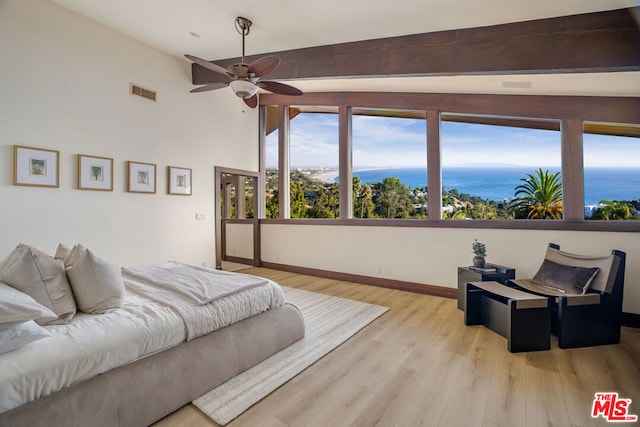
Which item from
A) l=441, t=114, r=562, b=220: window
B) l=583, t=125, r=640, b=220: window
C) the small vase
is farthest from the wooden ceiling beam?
the small vase

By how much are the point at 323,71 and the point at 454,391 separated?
142 inches

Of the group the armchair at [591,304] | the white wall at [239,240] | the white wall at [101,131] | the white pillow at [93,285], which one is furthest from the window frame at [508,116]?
the white pillow at [93,285]

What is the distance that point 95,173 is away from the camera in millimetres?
3939

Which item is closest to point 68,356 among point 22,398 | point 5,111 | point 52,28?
point 22,398

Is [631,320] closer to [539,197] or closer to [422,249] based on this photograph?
[539,197]

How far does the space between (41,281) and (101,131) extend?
9.80 ft

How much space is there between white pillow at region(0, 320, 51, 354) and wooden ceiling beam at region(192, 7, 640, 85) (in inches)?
141

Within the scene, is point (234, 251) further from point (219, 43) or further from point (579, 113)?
point (579, 113)

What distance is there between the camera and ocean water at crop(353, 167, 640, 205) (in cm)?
341

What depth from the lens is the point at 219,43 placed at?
4.14 m

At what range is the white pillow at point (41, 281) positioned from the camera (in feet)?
5.56

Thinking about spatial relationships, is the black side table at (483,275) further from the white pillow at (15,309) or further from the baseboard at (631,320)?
the white pillow at (15,309)

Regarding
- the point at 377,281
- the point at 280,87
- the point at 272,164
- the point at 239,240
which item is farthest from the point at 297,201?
the point at 280,87

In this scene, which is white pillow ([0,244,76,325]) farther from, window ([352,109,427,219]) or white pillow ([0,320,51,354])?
window ([352,109,427,219])
